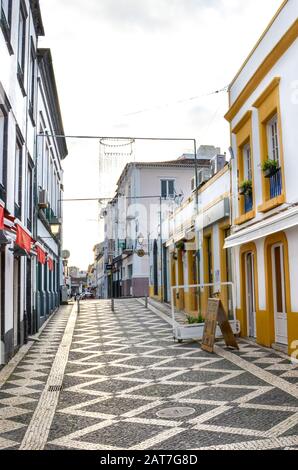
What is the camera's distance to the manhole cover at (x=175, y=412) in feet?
18.8

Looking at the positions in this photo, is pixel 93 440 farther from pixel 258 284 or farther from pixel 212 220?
pixel 212 220

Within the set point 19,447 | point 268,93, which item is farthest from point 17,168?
point 19,447

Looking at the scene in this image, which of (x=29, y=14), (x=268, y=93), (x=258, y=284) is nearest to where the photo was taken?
(x=268, y=93)

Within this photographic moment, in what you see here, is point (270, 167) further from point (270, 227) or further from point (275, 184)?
point (270, 227)

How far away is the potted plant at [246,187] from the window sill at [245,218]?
56 centimetres

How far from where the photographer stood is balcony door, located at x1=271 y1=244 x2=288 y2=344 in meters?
10.1

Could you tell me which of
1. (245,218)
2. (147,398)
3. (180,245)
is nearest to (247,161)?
(245,218)

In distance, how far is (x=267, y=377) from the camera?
7676 mm

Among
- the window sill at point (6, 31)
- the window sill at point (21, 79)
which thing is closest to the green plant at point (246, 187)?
the window sill at point (21, 79)

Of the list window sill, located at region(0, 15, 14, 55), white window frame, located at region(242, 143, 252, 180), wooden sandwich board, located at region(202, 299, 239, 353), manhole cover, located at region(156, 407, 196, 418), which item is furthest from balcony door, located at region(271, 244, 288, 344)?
window sill, located at region(0, 15, 14, 55)

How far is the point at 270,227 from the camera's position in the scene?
9438 millimetres

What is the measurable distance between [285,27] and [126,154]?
6.36 meters

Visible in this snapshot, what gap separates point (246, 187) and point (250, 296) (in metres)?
2.67

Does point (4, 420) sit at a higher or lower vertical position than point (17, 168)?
lower
